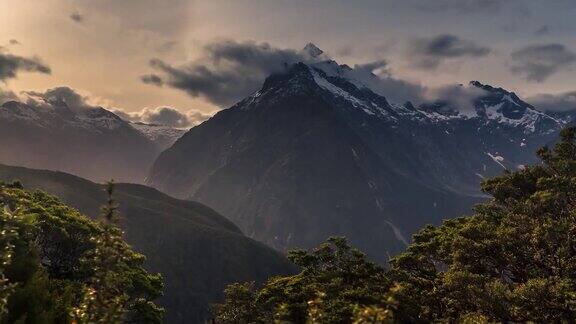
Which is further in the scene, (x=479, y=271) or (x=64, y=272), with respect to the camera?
(x=64, y=272)

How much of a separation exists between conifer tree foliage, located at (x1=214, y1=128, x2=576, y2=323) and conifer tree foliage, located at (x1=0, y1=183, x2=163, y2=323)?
15098 mm

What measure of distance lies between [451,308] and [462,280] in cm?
579

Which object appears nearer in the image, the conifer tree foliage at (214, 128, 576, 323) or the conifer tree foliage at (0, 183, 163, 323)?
the conifer tree foliage at (0, 183, 163, 323)

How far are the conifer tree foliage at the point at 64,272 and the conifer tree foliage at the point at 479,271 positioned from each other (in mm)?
15098

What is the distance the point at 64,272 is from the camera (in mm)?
67438

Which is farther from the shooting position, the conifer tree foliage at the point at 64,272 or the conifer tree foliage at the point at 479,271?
the conifer tree foliage at the point at 479,271

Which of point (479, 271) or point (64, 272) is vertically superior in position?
point (479, 271)

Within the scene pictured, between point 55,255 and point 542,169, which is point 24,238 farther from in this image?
point 542,169

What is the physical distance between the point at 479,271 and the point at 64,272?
174ft

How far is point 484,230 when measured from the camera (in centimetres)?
5856

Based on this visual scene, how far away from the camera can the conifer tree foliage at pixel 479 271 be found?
44.1 metres

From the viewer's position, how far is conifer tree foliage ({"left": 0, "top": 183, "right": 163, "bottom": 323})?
24766 millimetres

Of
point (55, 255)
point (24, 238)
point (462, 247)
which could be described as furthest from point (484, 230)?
point (55, 255)

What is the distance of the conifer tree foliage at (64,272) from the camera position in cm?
2477
